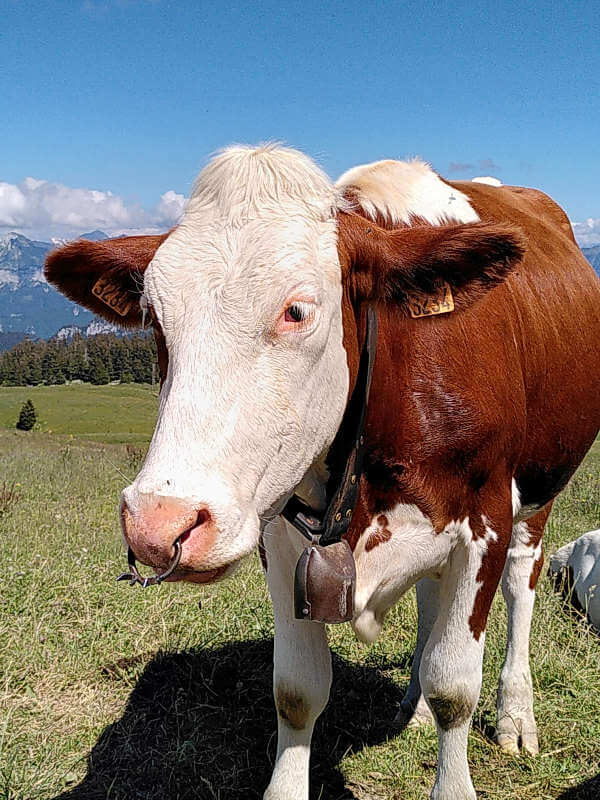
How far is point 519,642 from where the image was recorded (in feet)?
14.7

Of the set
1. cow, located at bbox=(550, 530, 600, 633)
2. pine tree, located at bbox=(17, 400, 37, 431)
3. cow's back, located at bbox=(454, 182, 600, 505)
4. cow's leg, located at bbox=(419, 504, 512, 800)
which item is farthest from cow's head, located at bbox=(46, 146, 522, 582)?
pine tree, located at bbox=(17, 400, 37, 431)

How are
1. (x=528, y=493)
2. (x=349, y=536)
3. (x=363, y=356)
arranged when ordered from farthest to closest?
(x=528, y=493) → (x=349, y=536) → (x=363, y=356)

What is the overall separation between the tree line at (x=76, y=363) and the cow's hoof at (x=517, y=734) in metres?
97.6

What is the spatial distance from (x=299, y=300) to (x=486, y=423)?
1.11 m

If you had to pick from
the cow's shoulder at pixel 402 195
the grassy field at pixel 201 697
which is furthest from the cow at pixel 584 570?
the cow's shoulder at pixel 402 195

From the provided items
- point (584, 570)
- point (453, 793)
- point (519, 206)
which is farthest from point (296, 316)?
point (584, 570)

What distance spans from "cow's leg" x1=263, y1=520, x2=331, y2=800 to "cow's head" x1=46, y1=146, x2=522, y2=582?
1033mm

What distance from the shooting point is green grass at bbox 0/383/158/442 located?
203ft

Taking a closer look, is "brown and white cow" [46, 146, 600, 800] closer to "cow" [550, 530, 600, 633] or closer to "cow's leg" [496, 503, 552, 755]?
"cow's leg" [496, 503, 552, 755]

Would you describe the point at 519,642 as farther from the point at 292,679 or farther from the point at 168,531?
the point at 168,531

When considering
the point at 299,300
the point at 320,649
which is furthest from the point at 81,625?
the point at 299,300

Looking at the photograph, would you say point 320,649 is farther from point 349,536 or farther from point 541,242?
point 541,242

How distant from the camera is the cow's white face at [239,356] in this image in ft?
6.34

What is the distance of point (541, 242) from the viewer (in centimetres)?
411
